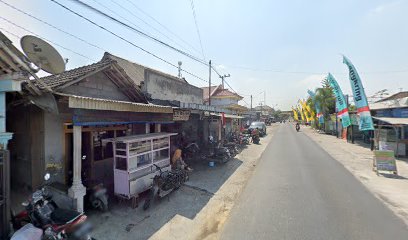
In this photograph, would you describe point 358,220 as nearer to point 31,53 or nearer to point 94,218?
point 94,218

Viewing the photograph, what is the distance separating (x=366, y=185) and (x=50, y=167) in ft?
37.2

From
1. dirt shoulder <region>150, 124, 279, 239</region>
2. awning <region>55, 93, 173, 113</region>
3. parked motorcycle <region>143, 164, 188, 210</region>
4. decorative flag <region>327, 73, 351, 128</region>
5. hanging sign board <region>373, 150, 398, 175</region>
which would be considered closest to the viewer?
awning <region>55, 93, 173, 113</region>

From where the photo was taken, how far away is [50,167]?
6.31 metres

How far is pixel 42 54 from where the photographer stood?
18.4 feet

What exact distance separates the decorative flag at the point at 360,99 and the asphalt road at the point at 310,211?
23.7ft

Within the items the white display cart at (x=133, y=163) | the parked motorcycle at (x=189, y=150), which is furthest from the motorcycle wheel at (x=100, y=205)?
the parked motorcycle at (x=189, y=150)

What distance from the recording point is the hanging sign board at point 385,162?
1034cm

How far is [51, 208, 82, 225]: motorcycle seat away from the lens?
450cm

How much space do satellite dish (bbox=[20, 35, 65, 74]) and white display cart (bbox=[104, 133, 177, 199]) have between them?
2.54m

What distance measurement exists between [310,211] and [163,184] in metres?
4.56

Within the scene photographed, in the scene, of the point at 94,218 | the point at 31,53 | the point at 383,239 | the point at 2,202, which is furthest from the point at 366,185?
the point at 31,53

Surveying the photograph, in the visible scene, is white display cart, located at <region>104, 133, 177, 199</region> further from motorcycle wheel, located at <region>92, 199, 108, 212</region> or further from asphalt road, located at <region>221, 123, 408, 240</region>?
asphalt road, located at <region>221, 123, 408, 240</region>

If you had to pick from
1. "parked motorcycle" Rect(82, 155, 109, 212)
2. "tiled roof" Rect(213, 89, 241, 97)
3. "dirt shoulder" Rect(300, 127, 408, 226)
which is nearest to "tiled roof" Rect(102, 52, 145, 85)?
"parked motorcycle" Rect(82, 155, 109, 212)

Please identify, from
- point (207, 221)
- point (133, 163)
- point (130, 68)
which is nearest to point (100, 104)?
point (133, 163)
